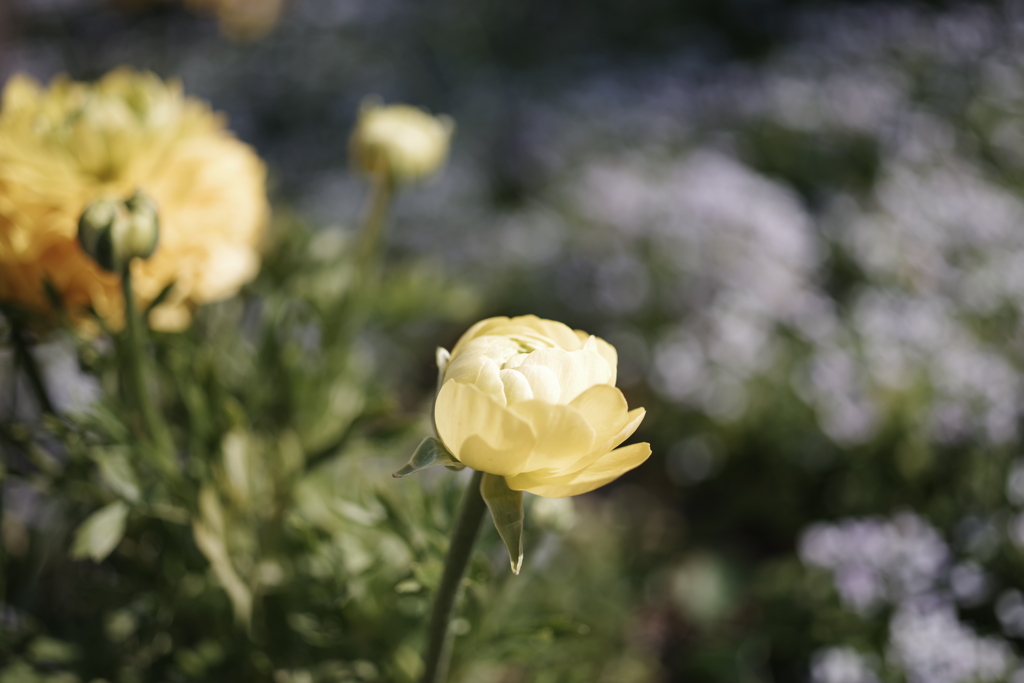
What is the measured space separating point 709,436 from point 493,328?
97 cm

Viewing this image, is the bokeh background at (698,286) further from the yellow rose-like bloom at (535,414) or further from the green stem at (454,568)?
the yellow rose-like bloom at (535,414)

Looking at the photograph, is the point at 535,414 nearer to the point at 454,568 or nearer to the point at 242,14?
the point at 454,568

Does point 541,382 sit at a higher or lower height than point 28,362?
higher

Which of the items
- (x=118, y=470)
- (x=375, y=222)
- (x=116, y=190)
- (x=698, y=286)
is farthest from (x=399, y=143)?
(x=698, y=286)

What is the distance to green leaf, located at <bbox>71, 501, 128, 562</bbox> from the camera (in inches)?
18.1

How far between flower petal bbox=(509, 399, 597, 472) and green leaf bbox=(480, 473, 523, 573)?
1.0 inches

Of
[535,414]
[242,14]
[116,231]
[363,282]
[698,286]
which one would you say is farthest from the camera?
[242,14]

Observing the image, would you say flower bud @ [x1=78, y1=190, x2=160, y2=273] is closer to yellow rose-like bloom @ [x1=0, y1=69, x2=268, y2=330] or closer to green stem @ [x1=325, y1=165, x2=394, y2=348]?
yellow rose-like bloom @ [x1=0, y1=69, x2=268, y2=330]

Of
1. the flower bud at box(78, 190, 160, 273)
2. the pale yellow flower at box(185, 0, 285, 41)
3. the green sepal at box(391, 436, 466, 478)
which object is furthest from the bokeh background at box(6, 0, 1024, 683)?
the flower bud at box(78, 190, 160, 273)

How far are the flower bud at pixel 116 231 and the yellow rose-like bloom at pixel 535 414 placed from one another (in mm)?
219

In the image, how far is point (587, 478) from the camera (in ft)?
1.05

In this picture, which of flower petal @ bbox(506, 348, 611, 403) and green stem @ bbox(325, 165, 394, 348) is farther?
green stem @ bbox(325, 165, 394, 348)

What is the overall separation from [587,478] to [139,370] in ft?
1.04

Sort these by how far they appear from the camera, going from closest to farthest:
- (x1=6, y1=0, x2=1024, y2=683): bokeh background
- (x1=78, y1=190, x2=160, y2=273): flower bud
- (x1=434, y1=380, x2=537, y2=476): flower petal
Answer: (x1=434, y1=380, x2=537, y2=476): flower petal
(x1=78, y1=190, x2=160, y2=273): flower bud
(x1=6, y1=0, x2=1024, y2=683): bokeh background
